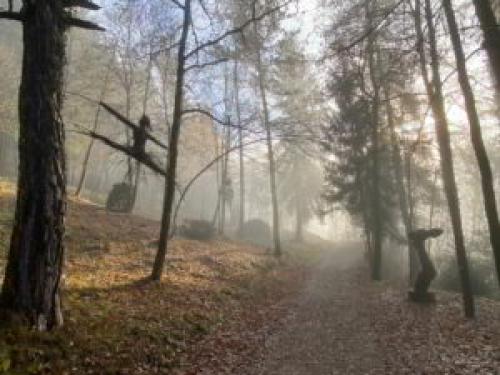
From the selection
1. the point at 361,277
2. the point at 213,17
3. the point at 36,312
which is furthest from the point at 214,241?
the point at 36,312

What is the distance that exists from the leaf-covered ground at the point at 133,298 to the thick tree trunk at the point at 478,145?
671 centimetres

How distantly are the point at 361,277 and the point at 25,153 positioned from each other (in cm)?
1705

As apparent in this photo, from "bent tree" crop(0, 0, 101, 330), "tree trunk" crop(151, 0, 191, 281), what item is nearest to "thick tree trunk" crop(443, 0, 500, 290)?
"tree trunk" crop(151, 0, 191, 281)

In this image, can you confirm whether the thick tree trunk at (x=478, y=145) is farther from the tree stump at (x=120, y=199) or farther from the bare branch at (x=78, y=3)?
the tree stump at (x=120, y=199)

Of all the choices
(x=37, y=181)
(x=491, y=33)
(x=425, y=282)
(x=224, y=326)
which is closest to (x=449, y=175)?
(x=425, y=282)

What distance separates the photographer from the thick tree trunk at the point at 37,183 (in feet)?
23.5

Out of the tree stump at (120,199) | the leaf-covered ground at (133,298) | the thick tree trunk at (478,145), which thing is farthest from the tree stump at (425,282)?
the tree stump at (120,199)

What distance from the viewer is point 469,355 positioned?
9.09 metres

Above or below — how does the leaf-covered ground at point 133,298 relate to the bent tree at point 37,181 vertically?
below

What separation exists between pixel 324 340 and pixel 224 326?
250 centimetres

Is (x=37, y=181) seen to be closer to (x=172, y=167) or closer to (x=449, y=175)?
(x=172, y=167)

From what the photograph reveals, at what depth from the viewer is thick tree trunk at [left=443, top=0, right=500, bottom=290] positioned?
1030cm

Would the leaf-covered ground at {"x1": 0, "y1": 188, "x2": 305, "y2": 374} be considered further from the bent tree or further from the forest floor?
the bent tree

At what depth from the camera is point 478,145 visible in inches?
412
